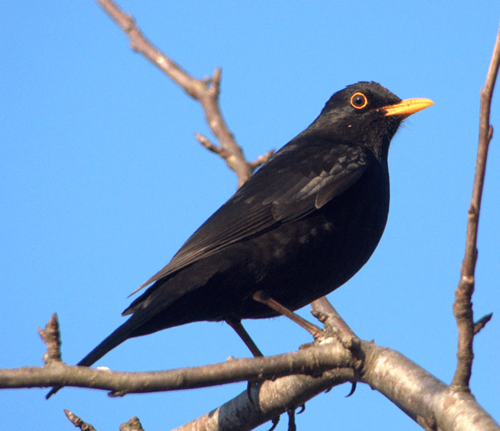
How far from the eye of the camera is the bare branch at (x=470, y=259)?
2074mm

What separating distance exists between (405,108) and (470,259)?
356 centimetres

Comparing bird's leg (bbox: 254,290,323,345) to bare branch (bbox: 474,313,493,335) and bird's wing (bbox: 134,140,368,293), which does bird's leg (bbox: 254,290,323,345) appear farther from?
bare branch (bbox: 474,313,493,335)

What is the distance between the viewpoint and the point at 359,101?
5.67 metres

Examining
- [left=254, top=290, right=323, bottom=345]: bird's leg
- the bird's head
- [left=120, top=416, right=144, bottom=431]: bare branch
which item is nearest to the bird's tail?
[left=120, top=416, right=144, bottom=431]: bare branch

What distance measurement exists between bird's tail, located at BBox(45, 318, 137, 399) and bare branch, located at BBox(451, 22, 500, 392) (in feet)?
6.63

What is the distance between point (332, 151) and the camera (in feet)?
16.5

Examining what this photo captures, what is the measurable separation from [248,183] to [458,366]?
2.76m

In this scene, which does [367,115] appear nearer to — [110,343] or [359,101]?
[359,101]

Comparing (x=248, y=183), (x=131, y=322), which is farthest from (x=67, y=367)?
(x=248, y=183)

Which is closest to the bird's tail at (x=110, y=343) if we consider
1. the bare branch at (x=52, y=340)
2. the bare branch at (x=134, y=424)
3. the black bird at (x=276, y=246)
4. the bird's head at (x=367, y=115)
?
the black bird at (x=276, y=246)

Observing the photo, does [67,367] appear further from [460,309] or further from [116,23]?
[116,23]

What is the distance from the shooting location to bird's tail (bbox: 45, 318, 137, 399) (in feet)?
11.6

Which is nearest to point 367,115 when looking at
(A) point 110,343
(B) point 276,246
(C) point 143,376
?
(B) point 276,246

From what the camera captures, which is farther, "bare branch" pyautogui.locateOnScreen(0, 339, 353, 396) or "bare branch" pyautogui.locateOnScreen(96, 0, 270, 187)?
"bare branch" pyautogui.locateOnScreen(96, 0, 270, 187)
